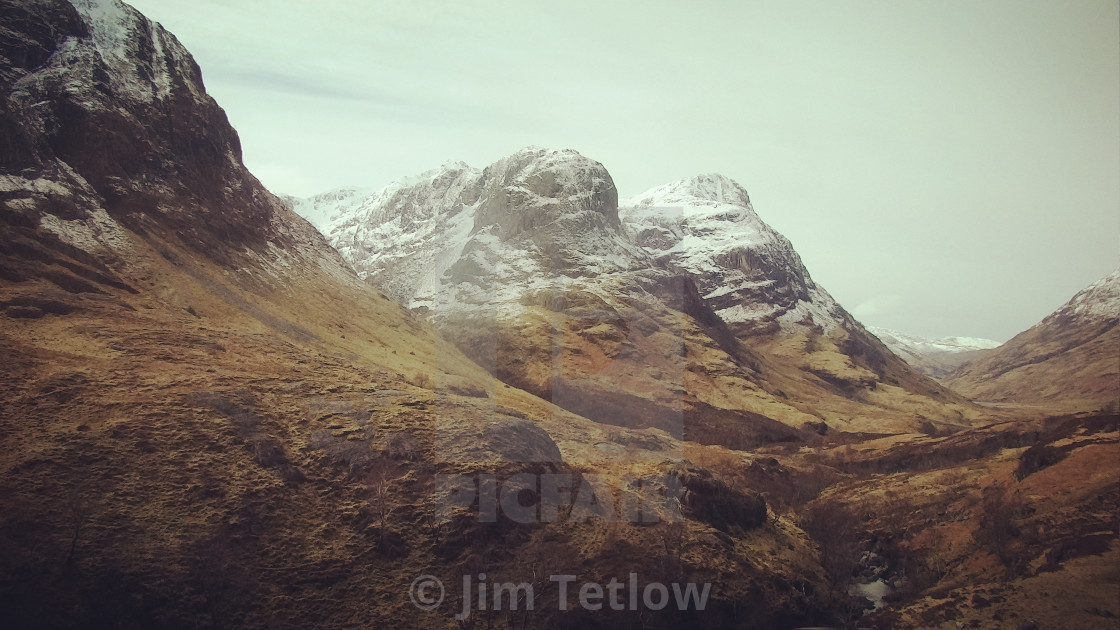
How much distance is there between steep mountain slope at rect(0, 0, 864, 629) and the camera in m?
19.0

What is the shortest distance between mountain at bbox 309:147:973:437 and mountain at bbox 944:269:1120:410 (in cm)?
2552

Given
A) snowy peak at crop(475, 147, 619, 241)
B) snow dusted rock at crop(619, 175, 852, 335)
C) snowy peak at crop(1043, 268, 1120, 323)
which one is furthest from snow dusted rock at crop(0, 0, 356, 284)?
snowy peak at crop(1043, 268, 1120, 323)

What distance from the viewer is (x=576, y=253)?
8912 cm

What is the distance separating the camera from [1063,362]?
486 feet

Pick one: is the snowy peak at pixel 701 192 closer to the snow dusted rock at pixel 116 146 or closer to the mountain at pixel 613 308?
the mountain at pixel 613 308

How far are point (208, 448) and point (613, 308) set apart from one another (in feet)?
200

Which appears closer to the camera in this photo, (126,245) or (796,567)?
(796,567)

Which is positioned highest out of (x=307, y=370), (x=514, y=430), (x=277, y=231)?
(x=277, y=231)

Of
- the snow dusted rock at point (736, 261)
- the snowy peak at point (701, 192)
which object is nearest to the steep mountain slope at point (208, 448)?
the snow dusted rock at point (736, 261)

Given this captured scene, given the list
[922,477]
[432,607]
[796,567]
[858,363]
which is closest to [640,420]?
[922,477]

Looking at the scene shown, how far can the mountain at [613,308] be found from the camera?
228 feet

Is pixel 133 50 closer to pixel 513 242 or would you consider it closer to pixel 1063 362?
pixel 513 242

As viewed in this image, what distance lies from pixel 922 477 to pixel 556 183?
224ft

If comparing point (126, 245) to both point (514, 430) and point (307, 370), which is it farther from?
point (514, 430)
